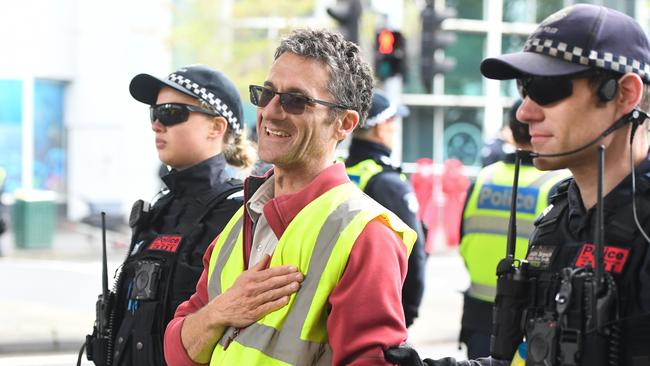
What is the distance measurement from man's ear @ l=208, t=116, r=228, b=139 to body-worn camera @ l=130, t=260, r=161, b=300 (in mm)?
650

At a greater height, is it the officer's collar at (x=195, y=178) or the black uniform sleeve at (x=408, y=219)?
the officer's collar at (x=195, y=178)

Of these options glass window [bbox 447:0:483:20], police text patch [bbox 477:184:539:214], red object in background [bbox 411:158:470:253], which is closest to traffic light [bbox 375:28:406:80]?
red object in background [bbox 411:158:470:253]

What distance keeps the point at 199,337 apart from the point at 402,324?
58 cm

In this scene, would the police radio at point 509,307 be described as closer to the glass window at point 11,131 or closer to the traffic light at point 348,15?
the traffic light at point 348,15

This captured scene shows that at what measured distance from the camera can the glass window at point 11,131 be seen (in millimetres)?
24250

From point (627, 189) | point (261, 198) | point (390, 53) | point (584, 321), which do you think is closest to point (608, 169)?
point (627, 189)

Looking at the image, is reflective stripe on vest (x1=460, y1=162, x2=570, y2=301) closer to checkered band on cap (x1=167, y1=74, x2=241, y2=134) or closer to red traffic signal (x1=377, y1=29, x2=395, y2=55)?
checkered band on cap (x1=167, y1=74, x2=241, y2=134)

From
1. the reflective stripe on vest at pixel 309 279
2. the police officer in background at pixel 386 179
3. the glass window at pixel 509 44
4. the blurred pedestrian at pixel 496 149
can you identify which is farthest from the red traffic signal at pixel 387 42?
the glass window at pixel 509 44

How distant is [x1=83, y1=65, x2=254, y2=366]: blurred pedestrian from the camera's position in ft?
13.0

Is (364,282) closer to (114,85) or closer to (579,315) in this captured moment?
(579,315)

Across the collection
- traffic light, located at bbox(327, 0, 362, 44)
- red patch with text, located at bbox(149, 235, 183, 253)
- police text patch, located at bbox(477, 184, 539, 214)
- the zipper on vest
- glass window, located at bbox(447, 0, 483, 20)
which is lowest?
the zipper on vest

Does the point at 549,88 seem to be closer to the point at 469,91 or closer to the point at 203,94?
the point at 203,94

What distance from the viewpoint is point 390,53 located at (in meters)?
14.0

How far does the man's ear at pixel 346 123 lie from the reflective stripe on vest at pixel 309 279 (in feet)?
0.70
